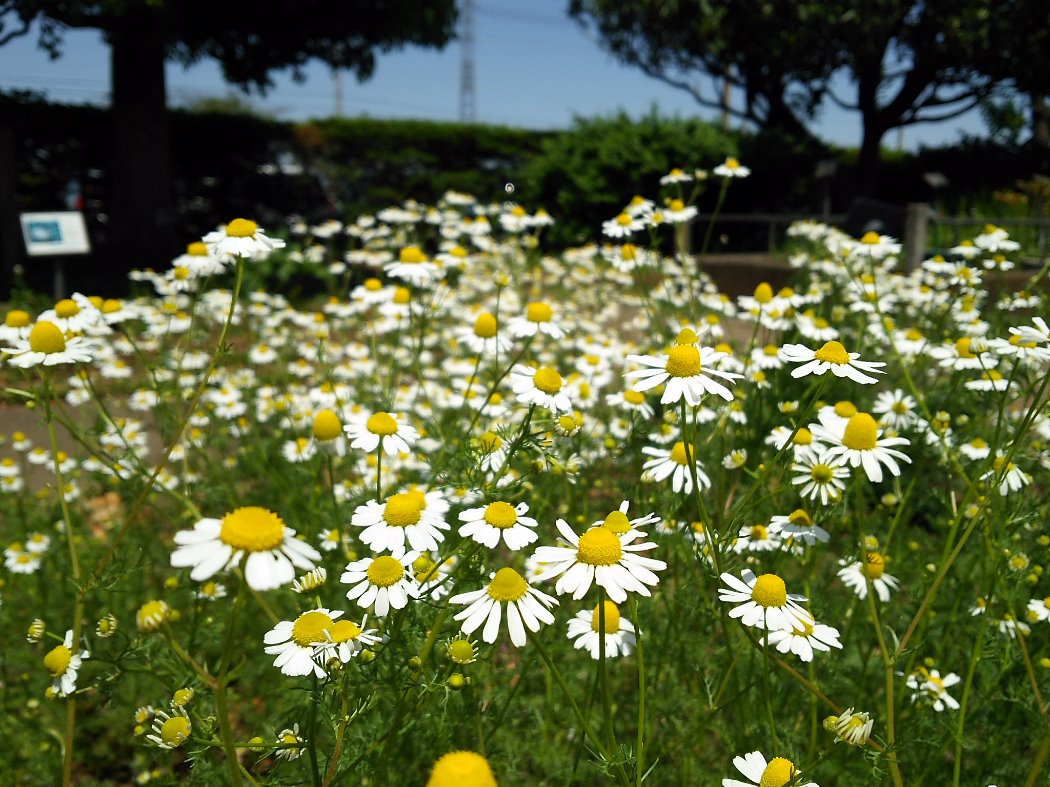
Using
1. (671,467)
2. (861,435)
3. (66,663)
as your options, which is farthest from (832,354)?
(66,663)

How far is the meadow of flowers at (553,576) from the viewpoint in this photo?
4.21ft

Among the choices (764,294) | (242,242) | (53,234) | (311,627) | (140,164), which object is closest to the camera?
(311,627)

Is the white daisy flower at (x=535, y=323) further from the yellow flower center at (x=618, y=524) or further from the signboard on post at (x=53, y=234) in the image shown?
the signboard on post at (x=53, y=234)

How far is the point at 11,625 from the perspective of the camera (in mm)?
2869

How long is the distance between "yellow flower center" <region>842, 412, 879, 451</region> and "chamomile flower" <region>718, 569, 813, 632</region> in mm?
399

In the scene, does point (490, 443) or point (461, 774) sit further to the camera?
point (490, 443)

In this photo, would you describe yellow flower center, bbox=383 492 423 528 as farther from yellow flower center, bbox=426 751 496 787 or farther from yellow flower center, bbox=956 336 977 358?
yellow flower center, bbox=956 336 977 358

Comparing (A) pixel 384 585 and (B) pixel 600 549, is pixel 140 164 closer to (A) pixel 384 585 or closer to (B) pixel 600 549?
(A) pixel 384 585

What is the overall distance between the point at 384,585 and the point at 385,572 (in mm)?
26

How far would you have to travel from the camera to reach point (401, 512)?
1.42 m

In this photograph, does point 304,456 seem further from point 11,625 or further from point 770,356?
point 770,356

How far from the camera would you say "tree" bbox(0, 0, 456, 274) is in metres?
9.74

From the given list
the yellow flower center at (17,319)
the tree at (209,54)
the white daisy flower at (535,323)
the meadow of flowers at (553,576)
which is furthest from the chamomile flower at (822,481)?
the tree at (209,54)

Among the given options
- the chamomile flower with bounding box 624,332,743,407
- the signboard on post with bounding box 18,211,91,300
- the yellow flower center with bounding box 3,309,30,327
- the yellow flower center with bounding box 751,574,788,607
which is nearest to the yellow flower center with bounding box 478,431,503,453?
the chamomile flower with bounding box 624,332,743,407
